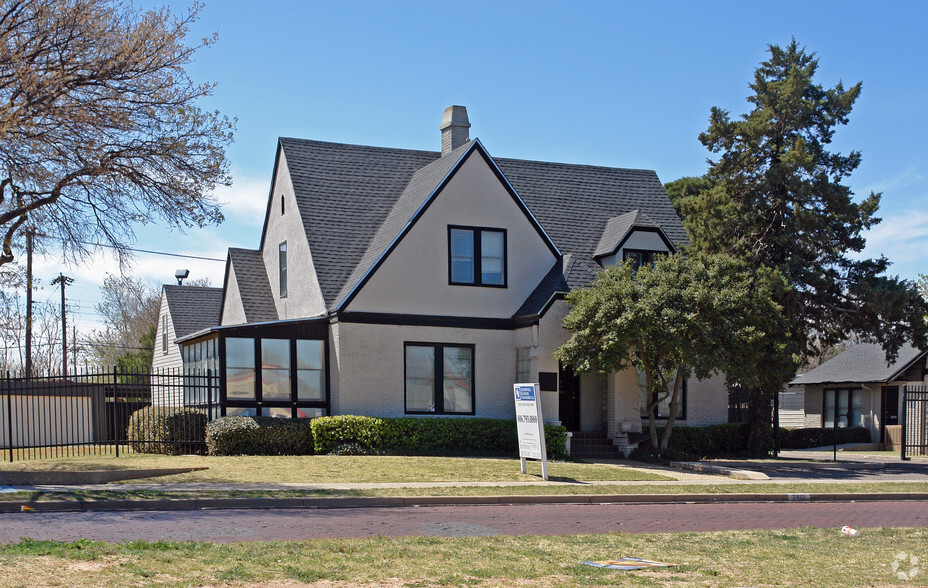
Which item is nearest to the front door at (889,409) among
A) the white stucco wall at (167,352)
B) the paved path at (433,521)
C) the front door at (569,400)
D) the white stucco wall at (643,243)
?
the white stucco wall at (643,243)

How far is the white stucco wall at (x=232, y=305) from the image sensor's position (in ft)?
101

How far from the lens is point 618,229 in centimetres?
2967

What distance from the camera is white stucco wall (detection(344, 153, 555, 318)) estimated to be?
26.6 m

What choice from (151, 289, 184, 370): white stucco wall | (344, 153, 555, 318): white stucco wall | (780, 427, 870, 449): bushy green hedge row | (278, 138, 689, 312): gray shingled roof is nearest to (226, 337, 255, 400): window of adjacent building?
(278, 138, 689, 312): gray shingled roof

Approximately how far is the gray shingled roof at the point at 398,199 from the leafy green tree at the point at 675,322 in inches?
100

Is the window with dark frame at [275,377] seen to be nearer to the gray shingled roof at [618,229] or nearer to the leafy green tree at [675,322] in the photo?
the leafy green tree at [675,322]

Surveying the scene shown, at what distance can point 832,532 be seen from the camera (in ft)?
42.4

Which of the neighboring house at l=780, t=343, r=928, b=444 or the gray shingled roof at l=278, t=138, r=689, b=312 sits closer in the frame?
the gray shingled roof at l=278, t=138, r=689, b=312

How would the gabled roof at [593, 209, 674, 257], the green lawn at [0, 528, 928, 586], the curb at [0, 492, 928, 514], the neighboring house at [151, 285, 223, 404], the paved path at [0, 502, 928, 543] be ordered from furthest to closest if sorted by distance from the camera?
the neighboring house at [151, 285, 223, 404] < the gabled roof at [593, 209, 674, 257] < the curb at [0, 492, 928, 514] < the paved path at [0, 502, 928, 543] < the green lawn at [0, 528, 928, 586]

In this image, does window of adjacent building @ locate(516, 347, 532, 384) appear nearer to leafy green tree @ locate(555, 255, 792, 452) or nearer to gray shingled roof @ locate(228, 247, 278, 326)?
leafy green tree @ locate(555, 255, 792, 452)

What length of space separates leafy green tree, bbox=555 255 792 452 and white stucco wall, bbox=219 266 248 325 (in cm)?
1116

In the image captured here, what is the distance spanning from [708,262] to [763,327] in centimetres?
225

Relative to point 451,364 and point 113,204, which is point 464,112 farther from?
point 113,204

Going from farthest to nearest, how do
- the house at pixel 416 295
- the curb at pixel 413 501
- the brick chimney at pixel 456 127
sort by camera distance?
1. the brick chimney at pixel 456 127
2. the house at pixel 416 295
3. the curb at pixel 413 501
